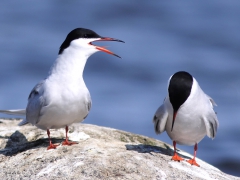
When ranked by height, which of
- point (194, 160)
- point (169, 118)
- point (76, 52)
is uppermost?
point (76, 52)

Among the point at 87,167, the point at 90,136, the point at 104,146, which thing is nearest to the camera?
the point at 87,167

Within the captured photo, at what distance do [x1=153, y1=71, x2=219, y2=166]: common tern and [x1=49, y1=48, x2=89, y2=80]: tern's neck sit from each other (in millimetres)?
947

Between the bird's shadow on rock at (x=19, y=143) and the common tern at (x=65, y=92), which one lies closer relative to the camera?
the common tern at (x=65, y=92)

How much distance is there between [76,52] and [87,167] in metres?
1.45

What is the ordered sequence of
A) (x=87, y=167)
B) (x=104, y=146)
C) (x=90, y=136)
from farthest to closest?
(x=90, y=136)
(x=104, y=146)
(x=87, y=167)

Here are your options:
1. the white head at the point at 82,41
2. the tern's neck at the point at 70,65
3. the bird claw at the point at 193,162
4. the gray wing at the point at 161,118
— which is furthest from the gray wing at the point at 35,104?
the bird claw at the point at 193,162

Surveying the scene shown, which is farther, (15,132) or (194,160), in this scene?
(15,132)

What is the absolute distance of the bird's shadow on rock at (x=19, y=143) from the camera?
6.83 m

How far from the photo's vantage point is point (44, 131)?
761 centimetres

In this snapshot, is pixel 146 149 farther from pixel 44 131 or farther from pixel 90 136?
pixel 44 131

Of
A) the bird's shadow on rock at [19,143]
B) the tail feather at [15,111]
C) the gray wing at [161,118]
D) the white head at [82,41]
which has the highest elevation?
the white head at [82,41]

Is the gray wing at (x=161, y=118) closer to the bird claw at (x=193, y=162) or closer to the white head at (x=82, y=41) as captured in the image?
the bird claw at (x=193, y=162)

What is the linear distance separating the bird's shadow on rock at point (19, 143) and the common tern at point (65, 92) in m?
0.20

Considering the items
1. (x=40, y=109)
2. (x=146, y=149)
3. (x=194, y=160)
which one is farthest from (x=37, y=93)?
(x=194, y=160)
